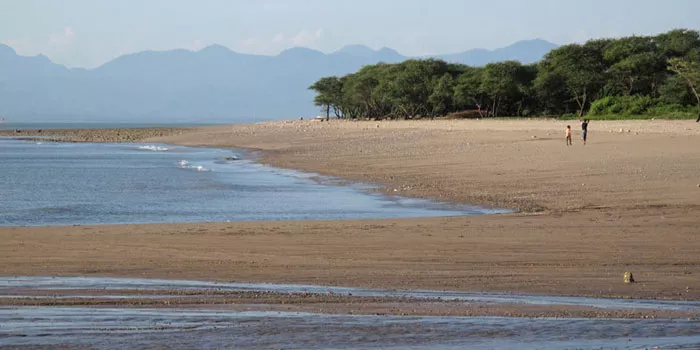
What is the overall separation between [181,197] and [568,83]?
64.1 m

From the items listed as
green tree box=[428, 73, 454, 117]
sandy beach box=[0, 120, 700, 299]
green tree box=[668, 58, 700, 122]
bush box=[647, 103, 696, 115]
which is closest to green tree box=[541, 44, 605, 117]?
green tree box=[668, 58, 700, 122]

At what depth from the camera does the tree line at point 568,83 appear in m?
72.3

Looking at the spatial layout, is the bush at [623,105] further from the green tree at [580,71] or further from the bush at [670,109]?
the green tree at [580,71]

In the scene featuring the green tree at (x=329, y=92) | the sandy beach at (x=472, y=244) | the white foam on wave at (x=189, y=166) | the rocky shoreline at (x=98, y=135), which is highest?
the green tree at (x=329, y=92)

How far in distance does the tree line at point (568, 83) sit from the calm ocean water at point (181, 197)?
42727 millimetres

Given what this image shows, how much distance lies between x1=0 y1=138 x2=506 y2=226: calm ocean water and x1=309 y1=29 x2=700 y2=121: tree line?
140 feet

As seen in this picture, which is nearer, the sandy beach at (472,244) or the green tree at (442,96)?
the sandy beach at (472,244)

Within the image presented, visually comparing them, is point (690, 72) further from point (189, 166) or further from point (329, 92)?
point (329, 92)

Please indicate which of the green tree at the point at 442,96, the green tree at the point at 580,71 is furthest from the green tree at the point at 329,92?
the green tree at the point at 580,71

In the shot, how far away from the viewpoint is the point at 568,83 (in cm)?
8431

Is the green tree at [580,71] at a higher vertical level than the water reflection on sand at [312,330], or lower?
higher

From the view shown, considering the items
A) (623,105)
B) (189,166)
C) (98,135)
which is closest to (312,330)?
(189,166)

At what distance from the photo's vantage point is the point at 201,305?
367 inches

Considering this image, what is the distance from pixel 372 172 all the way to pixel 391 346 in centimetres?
2577
